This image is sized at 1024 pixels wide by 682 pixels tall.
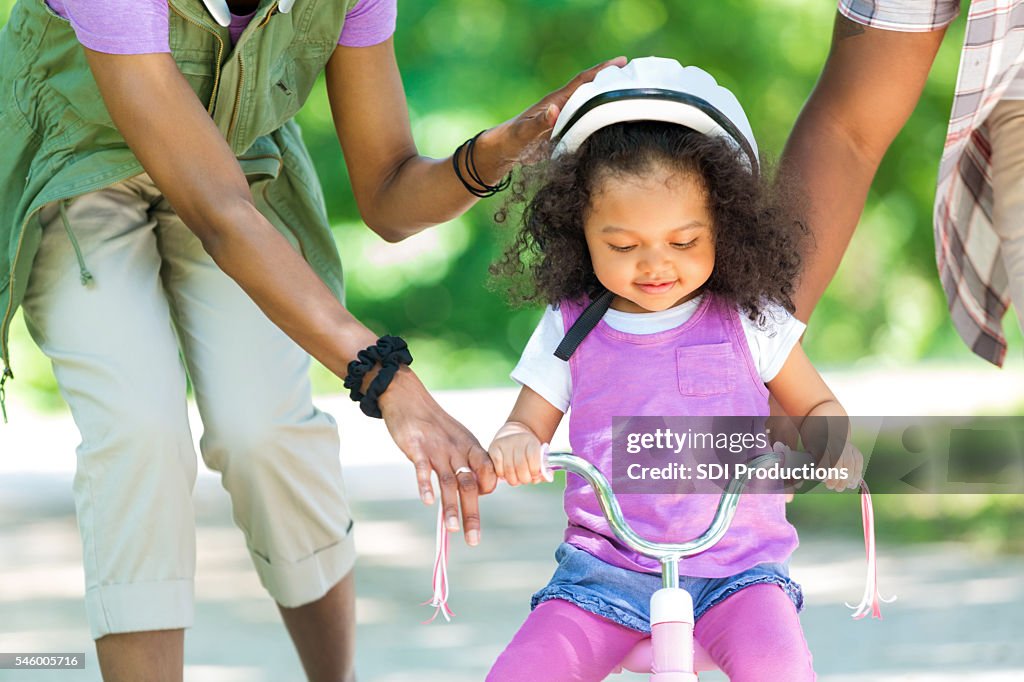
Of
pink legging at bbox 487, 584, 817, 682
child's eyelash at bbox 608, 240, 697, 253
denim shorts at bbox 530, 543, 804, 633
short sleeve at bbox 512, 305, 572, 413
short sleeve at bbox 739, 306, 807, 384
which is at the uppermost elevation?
child's eyelash at bbox 608, 240, 697, 253

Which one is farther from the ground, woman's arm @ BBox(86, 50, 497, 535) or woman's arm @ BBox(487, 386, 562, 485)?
woman's arm @ BBox(86, 50, 497, 535)

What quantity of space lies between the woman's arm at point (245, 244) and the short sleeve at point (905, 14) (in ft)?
3.39

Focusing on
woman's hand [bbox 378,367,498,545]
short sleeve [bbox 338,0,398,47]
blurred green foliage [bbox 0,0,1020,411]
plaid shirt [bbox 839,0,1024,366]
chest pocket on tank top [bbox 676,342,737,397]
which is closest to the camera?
woman's hand [bbox 378,367,498,545]

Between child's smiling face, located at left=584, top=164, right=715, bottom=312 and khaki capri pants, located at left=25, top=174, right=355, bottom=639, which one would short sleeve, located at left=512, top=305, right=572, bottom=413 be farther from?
khaki capri pants, located at left=25, top=174, right=355, bottom=639

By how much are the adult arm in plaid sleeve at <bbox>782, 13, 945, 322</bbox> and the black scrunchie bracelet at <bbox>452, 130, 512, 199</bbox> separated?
21.0 inches

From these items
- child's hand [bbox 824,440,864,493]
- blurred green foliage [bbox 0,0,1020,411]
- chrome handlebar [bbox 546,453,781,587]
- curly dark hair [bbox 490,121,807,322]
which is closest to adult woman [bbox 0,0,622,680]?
curly dark hair [bbox 490,121,807,322]

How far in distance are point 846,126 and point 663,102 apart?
25.1 inches

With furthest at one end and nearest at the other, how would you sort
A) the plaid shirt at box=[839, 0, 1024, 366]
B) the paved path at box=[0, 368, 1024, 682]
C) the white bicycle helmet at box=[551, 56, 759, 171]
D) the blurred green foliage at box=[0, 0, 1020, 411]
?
the blurred green foliage at box=[0, 0, 1020, 411] < the paved path at box=[0, 368, 1024, 682] < the plaid shirt at box=[839, 0, 1024, 366] < the white bicycle helmet at box=[551, 56, 759, 171]

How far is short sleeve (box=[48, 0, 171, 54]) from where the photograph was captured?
226 cm

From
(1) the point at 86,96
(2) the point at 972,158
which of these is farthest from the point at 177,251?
(2) the point at 972,158

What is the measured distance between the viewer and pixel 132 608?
2.40m

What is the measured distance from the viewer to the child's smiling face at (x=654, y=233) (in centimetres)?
211

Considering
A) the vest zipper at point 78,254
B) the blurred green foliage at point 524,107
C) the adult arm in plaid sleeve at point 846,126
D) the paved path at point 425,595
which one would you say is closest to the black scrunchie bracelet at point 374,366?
the vest zipper at point 78,254

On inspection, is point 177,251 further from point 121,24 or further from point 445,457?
point 445,457
